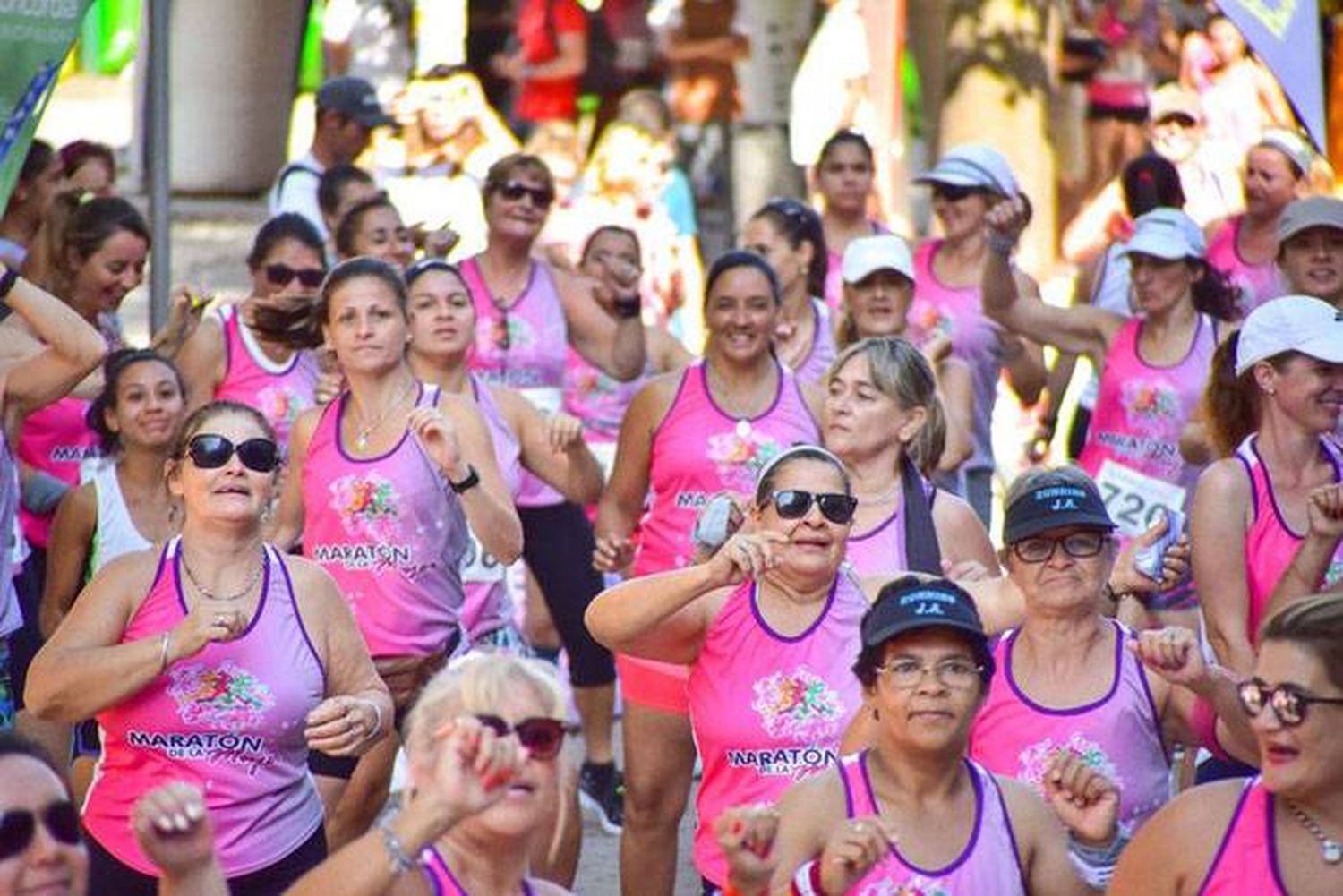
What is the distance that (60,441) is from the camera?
9352mm

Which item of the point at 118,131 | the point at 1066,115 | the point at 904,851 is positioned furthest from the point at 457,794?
the point at 1066,115

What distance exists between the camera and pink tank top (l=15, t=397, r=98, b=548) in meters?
9.31

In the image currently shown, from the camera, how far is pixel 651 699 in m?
8.22

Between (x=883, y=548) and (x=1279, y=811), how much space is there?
2.59 metres

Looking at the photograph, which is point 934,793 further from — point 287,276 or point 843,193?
point 843,193

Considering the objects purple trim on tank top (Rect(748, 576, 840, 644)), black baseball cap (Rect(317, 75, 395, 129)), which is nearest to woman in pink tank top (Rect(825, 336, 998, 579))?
purple trim on tank top (Rect(748, 576, 840, 644))

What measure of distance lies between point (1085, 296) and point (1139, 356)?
1860 millimetres

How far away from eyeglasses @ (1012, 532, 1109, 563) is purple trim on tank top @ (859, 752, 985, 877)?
37.0 inches

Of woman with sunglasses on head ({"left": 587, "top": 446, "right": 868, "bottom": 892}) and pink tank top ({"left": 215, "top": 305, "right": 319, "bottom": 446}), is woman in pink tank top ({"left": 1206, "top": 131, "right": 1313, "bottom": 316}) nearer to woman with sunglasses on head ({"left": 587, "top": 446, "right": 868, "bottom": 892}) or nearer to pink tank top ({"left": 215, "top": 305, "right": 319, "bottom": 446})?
pink tank top ({"left": 215, "top": 305, "right": 319, "bottom": 446})

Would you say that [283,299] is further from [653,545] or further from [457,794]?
[457,794]

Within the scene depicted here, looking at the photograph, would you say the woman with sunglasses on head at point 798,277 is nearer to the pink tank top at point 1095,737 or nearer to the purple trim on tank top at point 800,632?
the purple trim on tank top at point 800,632

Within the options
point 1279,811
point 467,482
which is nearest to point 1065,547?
point 1279,811

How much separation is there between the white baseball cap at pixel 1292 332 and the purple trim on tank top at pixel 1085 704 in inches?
52.2

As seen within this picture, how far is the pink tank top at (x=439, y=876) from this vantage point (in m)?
5.05
